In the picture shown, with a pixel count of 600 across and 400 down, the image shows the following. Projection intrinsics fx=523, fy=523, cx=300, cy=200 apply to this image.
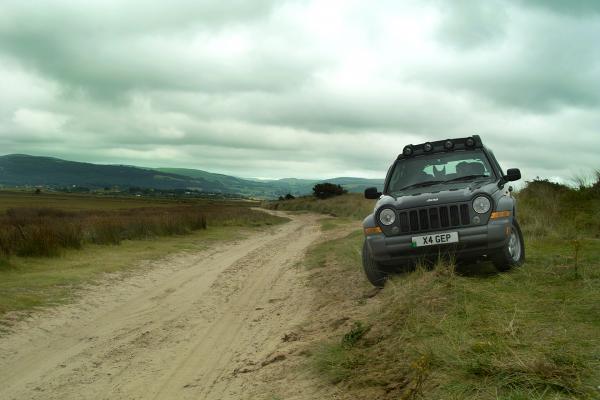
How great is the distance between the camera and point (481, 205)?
6.75m

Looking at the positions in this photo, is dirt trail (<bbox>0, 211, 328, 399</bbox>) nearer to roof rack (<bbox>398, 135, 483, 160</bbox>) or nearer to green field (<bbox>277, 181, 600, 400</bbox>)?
green field (<bbox>277, 181, 600, 400</bbox>)

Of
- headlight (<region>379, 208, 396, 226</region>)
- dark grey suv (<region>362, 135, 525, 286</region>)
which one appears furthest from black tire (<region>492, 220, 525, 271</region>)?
headlight (<region>379, 208, 396, 226</region>)

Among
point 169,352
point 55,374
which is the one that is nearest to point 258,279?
point 169,352

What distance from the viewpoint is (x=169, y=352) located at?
6.29m

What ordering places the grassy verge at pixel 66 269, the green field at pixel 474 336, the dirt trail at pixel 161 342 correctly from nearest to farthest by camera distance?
the green field at pixel 474 336, the dirt trail at pixel 161 342, the grassy verge at pixel 66 269

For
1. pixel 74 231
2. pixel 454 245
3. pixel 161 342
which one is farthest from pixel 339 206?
pixel 161 342

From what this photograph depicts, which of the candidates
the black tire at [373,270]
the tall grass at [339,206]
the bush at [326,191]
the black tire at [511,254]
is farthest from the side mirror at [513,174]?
the bush at [326,191]

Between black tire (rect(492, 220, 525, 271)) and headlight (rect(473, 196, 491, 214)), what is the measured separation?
523mm

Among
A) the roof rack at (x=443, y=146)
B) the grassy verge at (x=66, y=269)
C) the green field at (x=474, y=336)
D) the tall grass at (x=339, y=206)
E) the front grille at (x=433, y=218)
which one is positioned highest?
the roof rack at (x=443, y=146)

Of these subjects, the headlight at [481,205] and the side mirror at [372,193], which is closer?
the headlight at [481,205]

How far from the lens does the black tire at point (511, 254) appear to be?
6.77m

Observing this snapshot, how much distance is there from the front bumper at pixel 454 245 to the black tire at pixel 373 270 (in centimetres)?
34

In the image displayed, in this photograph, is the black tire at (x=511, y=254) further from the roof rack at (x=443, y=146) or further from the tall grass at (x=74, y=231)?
the tall grass at (x=74, y=231)

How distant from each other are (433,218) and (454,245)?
17.5 inches
